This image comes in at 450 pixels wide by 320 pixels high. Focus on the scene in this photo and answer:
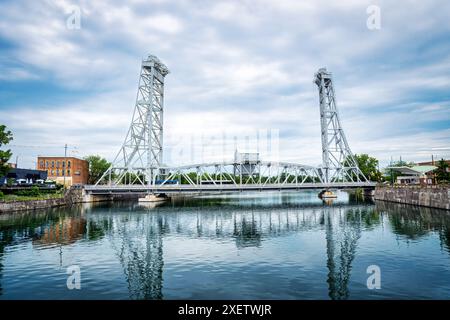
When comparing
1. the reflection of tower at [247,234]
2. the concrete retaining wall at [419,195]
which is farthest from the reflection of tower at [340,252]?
the concrete retaining wall at [419,195]

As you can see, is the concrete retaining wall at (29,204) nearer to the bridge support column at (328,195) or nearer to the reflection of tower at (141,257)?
the reflection of tower at (141,257)

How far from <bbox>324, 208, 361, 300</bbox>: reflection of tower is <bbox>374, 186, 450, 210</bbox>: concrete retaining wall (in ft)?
63.5

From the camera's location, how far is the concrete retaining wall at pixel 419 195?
1879 inches

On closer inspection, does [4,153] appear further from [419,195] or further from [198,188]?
[419,195]

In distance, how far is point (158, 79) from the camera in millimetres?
91625

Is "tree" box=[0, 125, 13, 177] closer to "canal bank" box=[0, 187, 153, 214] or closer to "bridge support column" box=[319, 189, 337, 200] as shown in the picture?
"canal bank" box=[0, 187, 153, 214]

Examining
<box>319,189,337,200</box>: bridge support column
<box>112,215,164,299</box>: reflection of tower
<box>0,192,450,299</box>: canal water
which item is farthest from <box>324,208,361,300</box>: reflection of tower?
<box>319,189,337,200</box>: bridge support column

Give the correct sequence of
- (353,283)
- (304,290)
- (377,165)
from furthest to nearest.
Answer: (377,165), (353,283), (304,290)

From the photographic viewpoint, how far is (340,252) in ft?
76.1

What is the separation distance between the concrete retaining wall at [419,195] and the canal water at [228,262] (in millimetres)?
15301

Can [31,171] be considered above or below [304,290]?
above

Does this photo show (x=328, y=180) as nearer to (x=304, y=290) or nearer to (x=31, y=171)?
(x=304, y=290)

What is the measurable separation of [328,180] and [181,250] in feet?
241
